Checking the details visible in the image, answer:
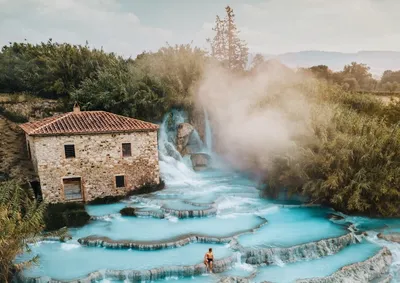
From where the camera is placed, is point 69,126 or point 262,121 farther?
point 262,121

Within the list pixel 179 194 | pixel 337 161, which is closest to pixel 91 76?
pixel 179 194

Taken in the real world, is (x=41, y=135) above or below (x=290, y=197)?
above

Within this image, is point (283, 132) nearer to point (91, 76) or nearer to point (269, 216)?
point (269, 216)

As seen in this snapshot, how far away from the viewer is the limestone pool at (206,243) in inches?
507

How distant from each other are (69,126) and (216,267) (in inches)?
438

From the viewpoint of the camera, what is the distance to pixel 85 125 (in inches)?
767

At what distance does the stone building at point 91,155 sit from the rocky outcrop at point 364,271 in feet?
37.1

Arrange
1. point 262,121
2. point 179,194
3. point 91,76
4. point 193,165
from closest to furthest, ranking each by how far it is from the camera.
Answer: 1. point 179,194
2. point 262,121
3. point 193,165
4. point 91,76

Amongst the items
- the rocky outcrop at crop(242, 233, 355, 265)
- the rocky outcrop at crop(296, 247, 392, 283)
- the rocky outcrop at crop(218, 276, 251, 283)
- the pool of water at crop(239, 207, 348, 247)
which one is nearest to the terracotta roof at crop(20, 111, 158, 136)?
the pool of water at crop(239, 207, 348, 247)

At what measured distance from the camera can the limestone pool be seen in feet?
42.2

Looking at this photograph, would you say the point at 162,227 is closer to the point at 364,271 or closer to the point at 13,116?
the point at 364,271

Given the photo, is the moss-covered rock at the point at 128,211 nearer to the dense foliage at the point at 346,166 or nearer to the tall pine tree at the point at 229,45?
the dense foliage at the point at 346,166

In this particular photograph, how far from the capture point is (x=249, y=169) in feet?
84.2

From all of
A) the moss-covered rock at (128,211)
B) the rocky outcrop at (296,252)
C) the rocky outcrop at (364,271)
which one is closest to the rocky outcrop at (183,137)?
the moss-covered rock at (128,211)
